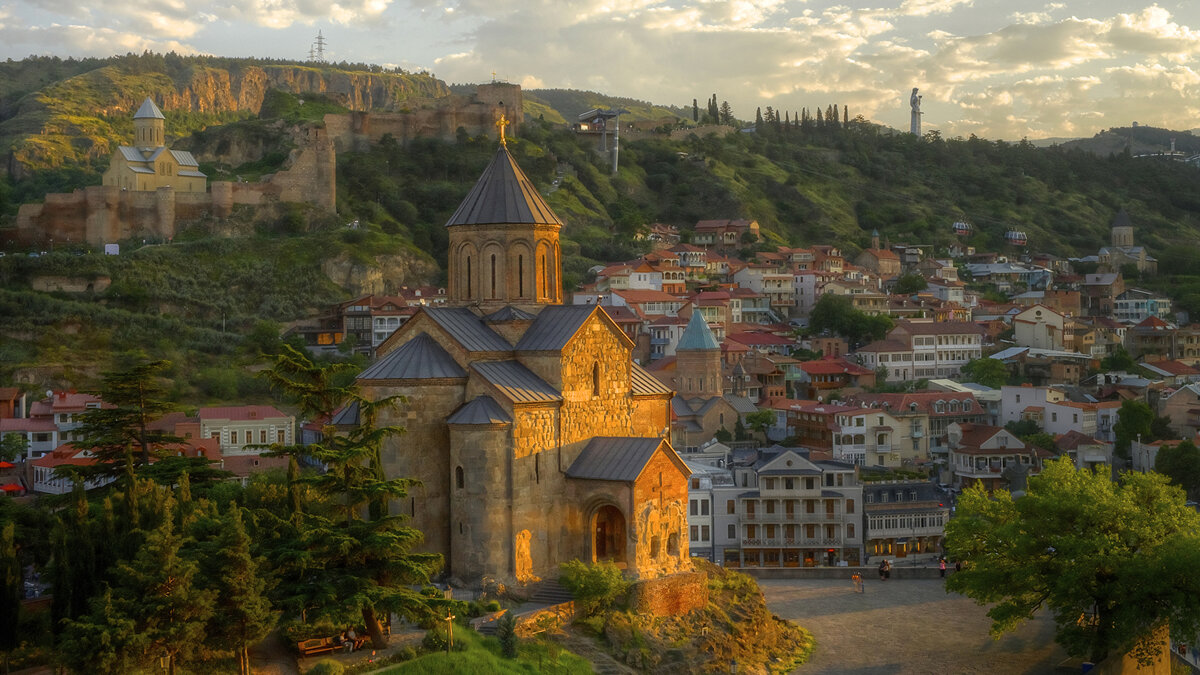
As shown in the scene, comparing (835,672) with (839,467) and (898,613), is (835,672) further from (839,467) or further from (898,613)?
(839,467)

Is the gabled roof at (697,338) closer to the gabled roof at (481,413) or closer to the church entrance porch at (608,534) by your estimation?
the church entrance porch at (608,534)

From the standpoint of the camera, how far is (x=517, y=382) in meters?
26.2

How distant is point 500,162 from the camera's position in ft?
94.5

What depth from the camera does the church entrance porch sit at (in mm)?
26500

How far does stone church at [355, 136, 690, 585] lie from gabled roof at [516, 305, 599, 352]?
4 cm

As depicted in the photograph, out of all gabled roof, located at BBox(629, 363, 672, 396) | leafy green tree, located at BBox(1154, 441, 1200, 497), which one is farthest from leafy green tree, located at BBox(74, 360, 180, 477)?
leafy green tree, located at BBox(1154, 441, 1200, 497)

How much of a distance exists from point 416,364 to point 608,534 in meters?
5.66

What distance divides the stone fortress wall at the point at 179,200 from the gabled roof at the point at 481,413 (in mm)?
43439

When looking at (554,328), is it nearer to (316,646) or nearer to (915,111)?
(316,646)

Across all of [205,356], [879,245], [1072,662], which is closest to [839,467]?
[1072,662]

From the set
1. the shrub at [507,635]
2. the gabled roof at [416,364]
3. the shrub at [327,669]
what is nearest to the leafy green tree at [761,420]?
the gabled roof at [416,364]

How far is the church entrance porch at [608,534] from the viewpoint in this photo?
2650 centimetres

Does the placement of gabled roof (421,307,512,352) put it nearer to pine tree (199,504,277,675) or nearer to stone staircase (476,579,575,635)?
stone staircase (476,579,575,635)

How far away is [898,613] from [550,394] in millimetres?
12112
